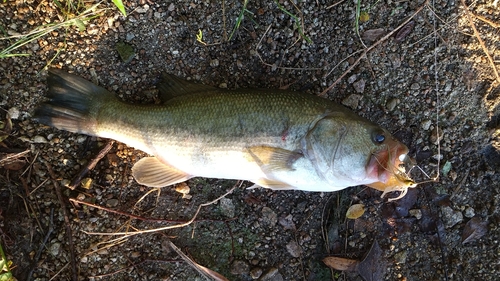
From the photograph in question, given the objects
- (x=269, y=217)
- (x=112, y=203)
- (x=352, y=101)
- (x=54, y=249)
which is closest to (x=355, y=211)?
(x=269, y=217)

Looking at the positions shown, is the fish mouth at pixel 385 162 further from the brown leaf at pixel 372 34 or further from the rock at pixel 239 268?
the rock at pixel 239 268

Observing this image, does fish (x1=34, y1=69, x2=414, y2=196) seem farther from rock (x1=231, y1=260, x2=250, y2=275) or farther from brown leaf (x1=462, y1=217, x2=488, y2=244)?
brown leaf (x1=462, y1=217, x2=488, y2=244)

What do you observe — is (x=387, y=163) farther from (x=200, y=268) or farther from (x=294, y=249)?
(x=200, y=268)

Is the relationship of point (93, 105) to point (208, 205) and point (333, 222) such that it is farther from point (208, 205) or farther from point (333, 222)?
point (333, 222)

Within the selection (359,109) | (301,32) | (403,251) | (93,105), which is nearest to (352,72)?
(359,109)

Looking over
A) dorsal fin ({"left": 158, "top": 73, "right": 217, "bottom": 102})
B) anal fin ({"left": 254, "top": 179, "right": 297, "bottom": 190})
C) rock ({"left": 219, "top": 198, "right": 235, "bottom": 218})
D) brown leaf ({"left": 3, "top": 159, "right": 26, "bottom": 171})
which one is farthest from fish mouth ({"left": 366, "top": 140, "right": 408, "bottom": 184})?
brown leaf ({"left": 3, "top": 159, "right": 26, "bottom": 171})

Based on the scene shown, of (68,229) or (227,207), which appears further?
(227,207)

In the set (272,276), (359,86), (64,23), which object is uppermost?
(64,23)

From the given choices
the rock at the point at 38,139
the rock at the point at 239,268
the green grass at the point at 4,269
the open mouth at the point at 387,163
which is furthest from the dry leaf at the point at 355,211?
the green grass at the point at 4,269
